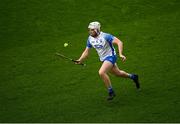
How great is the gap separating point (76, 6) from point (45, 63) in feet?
15.1

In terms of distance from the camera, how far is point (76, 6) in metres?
16.6

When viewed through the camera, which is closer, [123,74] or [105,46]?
[105,46]

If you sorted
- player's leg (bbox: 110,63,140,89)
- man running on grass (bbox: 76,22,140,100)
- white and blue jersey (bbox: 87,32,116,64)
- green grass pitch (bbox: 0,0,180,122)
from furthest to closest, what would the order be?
1. player's leg (bbox: 110,63,140,89)
2. white and blue jersey (bbox: 87,32,116,64)
3. man running on grass (bbox: 76,22,140,100)
4. green grass pitch (bbox: 0,0,180,122)

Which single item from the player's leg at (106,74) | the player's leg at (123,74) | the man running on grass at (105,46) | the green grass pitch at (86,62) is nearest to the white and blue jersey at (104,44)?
the man running on grass at (105,46)

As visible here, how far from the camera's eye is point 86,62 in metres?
12.6

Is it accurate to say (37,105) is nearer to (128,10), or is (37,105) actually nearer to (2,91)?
(2,91)

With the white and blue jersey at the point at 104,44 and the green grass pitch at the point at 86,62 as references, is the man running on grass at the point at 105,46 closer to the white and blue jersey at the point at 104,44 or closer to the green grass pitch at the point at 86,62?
the white and blue jersey at the point at 104,44

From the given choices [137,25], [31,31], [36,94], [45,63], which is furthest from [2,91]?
[137,25]

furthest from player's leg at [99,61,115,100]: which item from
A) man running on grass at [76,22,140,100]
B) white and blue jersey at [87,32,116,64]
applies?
white and blue jersey at [87,32,116,64]

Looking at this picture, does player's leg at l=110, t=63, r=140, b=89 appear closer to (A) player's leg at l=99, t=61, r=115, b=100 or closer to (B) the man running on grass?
(B) the man running on grass

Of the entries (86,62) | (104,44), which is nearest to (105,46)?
(104,44)

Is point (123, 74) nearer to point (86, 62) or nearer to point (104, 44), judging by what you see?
point (104, 44)

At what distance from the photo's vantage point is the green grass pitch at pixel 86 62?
954 centimetres

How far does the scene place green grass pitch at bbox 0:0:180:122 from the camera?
954 cm
